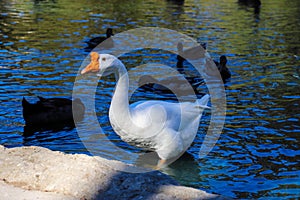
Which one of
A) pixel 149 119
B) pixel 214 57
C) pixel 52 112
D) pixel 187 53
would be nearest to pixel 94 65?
pixel 149 119

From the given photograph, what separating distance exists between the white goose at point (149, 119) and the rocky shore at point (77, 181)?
1.04m

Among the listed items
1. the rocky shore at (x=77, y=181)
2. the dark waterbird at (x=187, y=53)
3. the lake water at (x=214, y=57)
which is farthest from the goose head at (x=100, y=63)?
the dark waterbird at (x=187, y=53)

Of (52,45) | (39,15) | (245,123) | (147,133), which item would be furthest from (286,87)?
(39,15)

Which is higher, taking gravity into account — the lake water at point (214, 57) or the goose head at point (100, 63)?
the goose head at point (100, 63)

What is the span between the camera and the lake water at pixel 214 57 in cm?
791

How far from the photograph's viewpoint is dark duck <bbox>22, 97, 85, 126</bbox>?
9617 mm

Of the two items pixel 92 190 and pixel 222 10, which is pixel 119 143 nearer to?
pixel 92 190

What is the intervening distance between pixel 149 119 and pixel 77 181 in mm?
2106

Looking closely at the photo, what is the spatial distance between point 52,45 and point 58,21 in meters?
5.52

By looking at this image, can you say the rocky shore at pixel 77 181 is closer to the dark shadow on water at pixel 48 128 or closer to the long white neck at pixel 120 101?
the long white neck at pixel 120 101

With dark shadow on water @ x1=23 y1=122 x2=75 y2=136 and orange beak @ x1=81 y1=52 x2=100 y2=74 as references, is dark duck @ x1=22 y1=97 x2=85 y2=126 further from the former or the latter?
orange beak @ x1=81 y1=52 x2=100 y2=74

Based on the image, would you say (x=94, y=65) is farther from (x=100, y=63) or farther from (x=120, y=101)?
(x=120, y=101)

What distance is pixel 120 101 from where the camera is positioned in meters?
7.10

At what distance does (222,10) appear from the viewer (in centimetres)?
2733
